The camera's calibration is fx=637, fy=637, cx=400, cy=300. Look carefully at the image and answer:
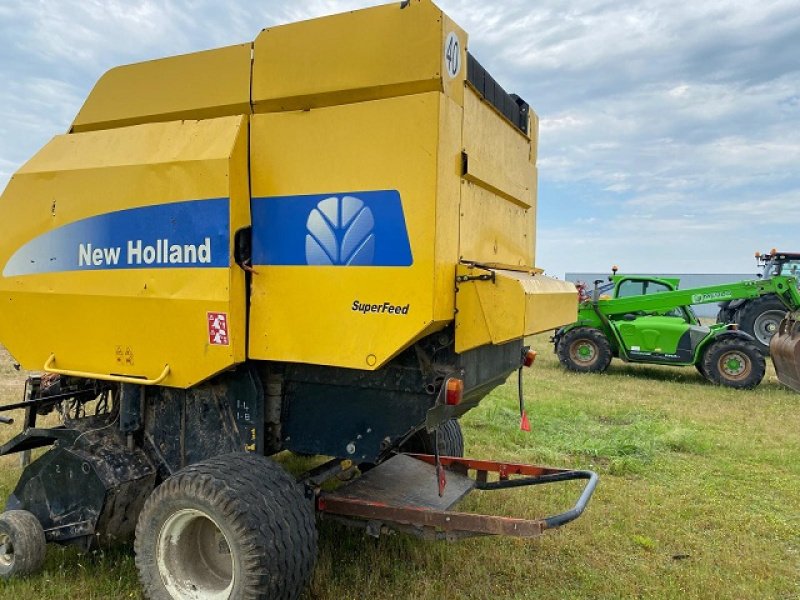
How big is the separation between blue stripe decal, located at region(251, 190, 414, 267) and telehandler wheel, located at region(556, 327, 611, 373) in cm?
926

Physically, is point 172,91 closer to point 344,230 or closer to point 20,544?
point 344,230

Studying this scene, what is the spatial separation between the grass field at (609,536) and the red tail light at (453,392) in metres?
1.12

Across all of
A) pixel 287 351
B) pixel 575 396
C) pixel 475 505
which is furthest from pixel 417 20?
pixel 575 396

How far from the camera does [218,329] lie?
9.78 ft

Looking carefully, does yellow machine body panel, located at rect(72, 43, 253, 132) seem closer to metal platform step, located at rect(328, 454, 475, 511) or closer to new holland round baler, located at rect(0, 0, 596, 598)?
new holland round baler, located at rect(0, 0, 596, 598)

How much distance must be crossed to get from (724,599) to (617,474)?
205 centimetres

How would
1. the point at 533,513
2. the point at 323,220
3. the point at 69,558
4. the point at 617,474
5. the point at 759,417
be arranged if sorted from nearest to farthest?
1. the point at 323,220
2. the point at 69,558
3. the point at 533,513
4. the point at 617,474
5. the point at 759,417

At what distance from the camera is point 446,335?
2.92 m

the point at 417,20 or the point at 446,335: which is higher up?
the point at 417,20

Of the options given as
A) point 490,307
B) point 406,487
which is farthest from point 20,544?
point 490,307

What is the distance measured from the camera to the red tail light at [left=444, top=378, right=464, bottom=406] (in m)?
2.81

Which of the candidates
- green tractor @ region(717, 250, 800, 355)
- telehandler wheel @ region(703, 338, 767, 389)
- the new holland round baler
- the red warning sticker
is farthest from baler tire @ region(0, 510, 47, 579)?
green tractor @ region(717, 250, 800, 355)

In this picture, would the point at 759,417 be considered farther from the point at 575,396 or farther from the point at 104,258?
the point at 104,258

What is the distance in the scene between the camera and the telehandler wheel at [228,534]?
2.64 m
